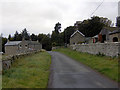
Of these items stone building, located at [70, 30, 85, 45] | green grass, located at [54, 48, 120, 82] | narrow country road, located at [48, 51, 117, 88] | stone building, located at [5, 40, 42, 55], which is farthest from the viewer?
stone building, located at [5, 40, 42, 55]

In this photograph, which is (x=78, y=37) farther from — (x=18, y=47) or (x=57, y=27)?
(x=57, y=27)

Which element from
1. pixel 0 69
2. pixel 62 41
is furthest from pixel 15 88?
pixel 62 41

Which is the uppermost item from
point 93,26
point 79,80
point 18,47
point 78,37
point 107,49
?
point 93,26

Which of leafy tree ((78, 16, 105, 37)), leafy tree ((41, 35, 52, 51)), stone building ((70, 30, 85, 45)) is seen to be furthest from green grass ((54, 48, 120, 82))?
leafy tree ((41, 35, 52, 51))

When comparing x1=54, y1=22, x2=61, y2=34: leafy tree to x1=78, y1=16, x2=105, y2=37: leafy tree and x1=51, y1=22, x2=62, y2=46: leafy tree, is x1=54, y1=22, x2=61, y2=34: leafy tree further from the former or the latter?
x1=78, y1=16, x2=105, y2=37: leafy tree

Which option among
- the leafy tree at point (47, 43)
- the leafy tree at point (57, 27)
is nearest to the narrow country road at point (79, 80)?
the leafy tree at point (47, 43)

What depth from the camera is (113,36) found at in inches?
1123

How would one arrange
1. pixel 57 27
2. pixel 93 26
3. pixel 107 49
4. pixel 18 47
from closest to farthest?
pixel 107 49 → pixel 93 26 → pixel 18 47 → pixel 57 27

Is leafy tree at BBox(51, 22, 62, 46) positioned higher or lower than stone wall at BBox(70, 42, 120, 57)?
higher

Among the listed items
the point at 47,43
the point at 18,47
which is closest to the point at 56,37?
the point at 47,43

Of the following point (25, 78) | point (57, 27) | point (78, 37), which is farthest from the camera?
point (57, 27)

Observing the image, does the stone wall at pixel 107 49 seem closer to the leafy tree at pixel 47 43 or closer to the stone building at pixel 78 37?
the stone building at pixel 78 37

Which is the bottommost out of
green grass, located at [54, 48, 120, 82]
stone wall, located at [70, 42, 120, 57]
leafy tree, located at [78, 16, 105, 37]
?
green grass, located at [54, 48, 120, 82]

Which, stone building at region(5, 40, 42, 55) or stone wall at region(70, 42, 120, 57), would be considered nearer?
stone wall at region(70, 42, 120, 57)
